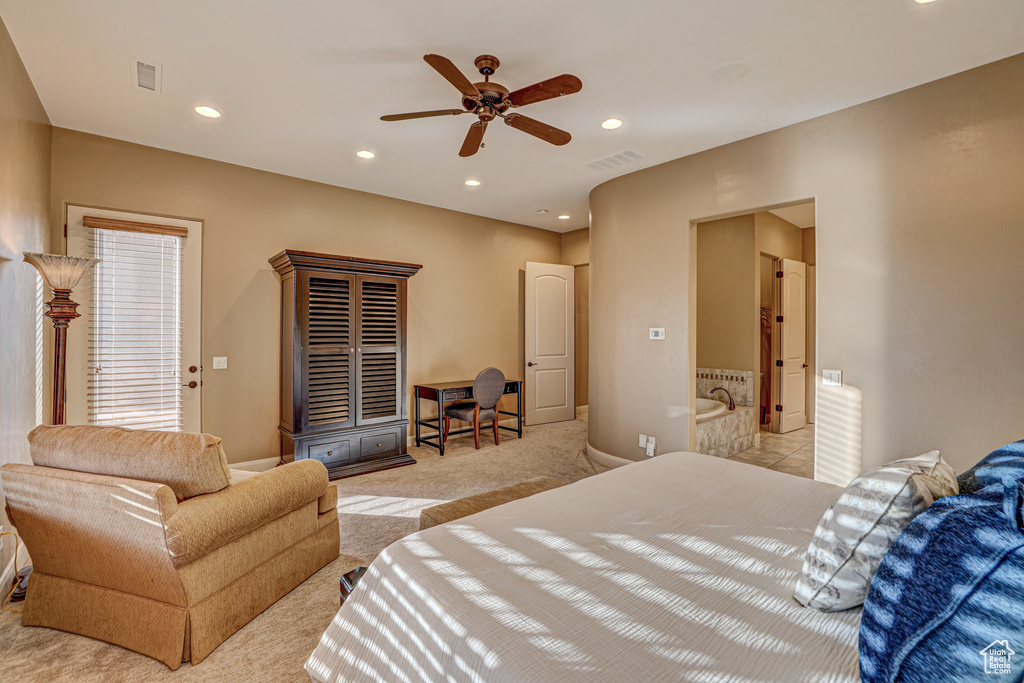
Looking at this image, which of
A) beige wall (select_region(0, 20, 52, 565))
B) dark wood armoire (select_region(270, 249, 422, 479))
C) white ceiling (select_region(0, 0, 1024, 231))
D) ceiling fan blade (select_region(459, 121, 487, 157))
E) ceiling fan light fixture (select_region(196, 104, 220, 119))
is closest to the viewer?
white ceiling (select_region(0, 0, 1024, 231))

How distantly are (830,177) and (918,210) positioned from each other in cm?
55

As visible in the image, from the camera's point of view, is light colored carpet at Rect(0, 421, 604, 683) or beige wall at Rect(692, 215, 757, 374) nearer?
light colored carpet at Rect(0, 421, 604, 683)

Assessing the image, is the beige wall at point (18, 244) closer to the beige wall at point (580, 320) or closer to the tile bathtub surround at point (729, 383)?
the beige wall at point (580, 320)

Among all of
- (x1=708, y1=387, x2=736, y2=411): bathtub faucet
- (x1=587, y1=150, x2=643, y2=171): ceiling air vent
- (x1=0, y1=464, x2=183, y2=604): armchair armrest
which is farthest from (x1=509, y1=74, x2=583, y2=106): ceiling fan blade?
(x1=708, y1=387, x2=736, y2=411): bathtub faucet

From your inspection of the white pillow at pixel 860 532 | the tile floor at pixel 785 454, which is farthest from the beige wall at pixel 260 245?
the white pillow at pixel 860 532

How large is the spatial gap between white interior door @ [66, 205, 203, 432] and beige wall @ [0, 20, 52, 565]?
13.7 inches

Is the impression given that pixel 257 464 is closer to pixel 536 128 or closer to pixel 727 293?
pixel 536 128

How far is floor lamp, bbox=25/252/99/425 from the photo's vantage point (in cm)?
240

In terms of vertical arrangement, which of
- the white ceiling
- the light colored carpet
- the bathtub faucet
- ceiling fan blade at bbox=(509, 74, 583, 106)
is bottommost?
the light colored carpet

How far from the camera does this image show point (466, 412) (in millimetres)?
4945

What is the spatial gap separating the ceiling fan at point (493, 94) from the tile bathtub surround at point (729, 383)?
402 centimetres

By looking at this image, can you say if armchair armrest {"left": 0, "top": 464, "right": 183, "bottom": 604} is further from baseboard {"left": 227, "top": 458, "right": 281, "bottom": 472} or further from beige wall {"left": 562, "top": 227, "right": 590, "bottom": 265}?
beige wall {"left": 562, "top": 227, "right": 590, "bottom": 265}

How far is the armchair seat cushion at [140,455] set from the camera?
175 cm

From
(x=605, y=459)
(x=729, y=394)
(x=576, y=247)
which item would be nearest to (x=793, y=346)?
(x=729, y=394)
